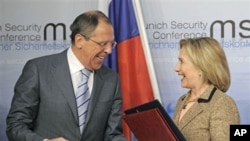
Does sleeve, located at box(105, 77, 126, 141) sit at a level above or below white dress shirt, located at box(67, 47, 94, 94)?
below

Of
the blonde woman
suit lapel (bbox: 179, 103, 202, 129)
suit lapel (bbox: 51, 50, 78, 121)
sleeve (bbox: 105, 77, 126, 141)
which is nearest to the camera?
the blonde woman

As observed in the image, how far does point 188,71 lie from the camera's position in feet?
9.25

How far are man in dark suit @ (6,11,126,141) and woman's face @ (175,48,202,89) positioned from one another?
14.4 inches

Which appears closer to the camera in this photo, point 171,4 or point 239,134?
point 239,134

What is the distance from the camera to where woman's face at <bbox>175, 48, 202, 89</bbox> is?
2.80 metres

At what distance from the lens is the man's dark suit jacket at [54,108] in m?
2.81

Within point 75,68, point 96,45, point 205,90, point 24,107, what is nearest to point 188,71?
point 205,90

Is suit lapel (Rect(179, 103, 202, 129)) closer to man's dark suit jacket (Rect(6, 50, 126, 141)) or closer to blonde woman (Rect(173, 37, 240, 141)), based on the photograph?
blonde woman (Rect(173, 37, 240, 141))

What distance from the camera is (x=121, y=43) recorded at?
4102mm

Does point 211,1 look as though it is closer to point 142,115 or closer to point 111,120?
point 111,120

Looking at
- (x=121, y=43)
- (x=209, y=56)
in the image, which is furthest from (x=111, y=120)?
(x=121, y=43)

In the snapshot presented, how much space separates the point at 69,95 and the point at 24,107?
0.22 meters

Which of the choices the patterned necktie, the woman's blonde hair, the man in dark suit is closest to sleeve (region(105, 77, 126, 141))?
the man in dark suit

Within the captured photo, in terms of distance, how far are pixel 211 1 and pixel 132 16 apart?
0.57m
